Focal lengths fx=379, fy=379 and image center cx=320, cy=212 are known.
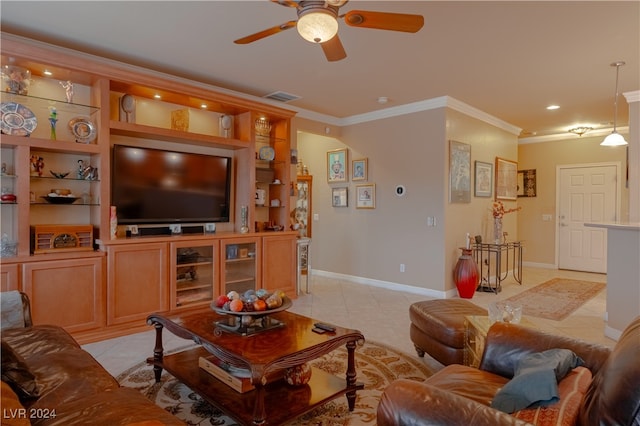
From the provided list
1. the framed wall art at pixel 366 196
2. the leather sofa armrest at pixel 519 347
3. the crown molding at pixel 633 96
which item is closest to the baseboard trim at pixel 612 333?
the leather sofa armrest at pixel 519 347

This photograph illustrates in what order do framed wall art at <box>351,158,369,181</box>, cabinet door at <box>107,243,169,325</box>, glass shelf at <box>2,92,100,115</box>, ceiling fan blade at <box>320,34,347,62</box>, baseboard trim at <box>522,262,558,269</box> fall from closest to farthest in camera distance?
ceiling fan blade at <box>320,34,347,62</box> < glass shelf at <box>2,92,100,115</box> < cabinet door at <box>107,243,169,325</box> < framed wall art at <box>351,158,369,181</box> < baseboard trim at <box>522,262,558,269</box>

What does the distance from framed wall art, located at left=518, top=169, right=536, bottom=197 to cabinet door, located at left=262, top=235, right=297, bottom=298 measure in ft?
18.0

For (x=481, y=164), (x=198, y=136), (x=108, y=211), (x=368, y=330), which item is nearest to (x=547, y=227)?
(x=481, y=164)

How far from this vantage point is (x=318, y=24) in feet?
6.70

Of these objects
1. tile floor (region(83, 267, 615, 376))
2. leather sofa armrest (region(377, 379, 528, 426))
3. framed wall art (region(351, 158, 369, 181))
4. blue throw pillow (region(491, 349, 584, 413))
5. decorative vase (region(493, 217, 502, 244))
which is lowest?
tile floor (region(83, 267, 615, 376))

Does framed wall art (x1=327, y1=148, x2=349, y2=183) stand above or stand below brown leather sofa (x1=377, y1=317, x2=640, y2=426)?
above

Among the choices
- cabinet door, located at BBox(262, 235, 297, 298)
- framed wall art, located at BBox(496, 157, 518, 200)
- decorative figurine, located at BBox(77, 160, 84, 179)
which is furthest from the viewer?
framed wall art, located at BBox(496, 157, 518, 200)

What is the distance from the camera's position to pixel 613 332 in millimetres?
3578

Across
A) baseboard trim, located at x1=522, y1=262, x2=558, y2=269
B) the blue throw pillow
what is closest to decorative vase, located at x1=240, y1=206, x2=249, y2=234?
the blue throw pillow

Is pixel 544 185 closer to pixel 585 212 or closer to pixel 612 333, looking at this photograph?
pixel 585 212

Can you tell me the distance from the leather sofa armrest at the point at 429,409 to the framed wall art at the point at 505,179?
5.68m

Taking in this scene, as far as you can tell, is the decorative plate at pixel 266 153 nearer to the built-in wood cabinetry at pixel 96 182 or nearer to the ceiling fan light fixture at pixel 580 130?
the built-in wood cabinetry at pixel 96 182

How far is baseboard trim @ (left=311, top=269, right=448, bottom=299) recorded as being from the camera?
5133mm

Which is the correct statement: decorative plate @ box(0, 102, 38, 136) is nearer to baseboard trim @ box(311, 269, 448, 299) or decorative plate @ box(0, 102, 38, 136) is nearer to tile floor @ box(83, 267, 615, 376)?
tile floor @ box(83, 267, 615, 376)
